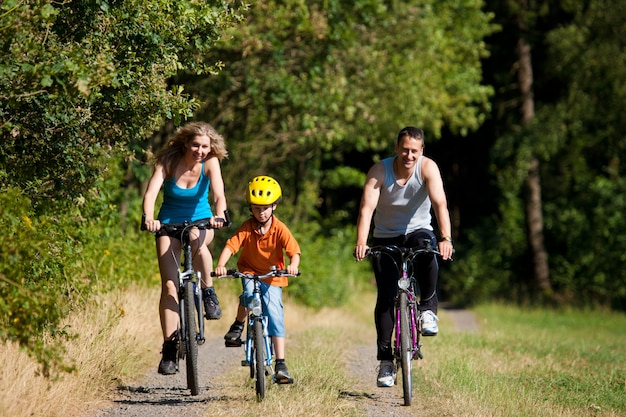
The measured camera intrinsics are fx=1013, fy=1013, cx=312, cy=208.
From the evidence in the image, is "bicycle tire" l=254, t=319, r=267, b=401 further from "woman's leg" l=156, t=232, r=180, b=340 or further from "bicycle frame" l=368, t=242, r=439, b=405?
"bicycle frame" l=368, t=242, r=439, b=405

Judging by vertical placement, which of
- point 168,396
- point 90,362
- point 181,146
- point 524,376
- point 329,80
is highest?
point 329,80

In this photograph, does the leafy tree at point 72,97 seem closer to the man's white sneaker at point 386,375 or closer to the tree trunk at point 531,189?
the man's white sneaker at point 386,375

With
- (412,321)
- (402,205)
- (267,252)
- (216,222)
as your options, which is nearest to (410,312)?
(412,321)

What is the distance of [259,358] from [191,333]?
0.61 metres

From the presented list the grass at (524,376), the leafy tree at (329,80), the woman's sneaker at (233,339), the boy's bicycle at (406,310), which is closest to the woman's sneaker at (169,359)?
the woman's sneaker at (233,339)

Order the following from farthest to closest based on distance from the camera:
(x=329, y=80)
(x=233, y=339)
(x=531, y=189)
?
(x=531, y=189), (x=329, y=80), (x=233, y=339)

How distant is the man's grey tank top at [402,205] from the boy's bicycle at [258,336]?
101 cm

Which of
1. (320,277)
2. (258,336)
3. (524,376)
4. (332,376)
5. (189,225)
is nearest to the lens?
(258,336)

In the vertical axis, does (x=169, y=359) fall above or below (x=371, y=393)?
above

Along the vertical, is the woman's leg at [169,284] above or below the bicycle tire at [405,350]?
above

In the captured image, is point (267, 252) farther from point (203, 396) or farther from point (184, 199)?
point (203, 396)

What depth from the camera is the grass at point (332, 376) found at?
723 centimetres

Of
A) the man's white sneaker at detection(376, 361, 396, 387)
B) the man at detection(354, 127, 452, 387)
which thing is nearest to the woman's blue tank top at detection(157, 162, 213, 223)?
the man at detection(354, 127, 452, 387)

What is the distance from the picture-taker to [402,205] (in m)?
8.09
